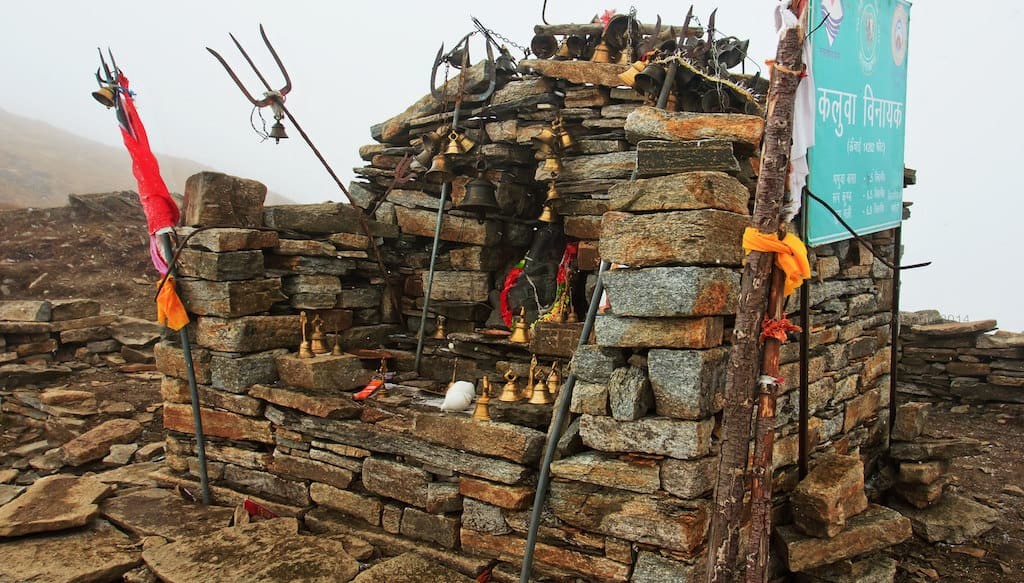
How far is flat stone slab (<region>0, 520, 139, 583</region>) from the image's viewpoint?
186 inches

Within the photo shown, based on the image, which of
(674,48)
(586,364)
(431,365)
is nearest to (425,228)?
(431,365)

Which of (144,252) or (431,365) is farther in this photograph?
(144,252)

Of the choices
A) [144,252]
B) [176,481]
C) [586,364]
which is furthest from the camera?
[144,252]

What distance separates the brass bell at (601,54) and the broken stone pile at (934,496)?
437cm

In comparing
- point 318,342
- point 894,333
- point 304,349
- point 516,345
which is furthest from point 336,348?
point 894,333

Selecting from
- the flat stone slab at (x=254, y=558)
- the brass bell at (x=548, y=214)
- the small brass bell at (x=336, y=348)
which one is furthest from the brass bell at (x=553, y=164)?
the flat stone slab at (x=254, y=558)

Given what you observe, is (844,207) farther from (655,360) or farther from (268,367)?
(268,367)

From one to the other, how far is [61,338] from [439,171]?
22.1 feet

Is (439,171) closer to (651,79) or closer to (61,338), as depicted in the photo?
(651,79)

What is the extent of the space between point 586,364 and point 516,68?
12.3ft

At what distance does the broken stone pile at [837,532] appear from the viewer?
461 centimetres

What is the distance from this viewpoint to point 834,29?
4.75 meters

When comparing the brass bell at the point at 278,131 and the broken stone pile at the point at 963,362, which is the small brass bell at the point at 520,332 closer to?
the brass bell at the point at 278,131

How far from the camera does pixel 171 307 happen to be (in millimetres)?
5953
